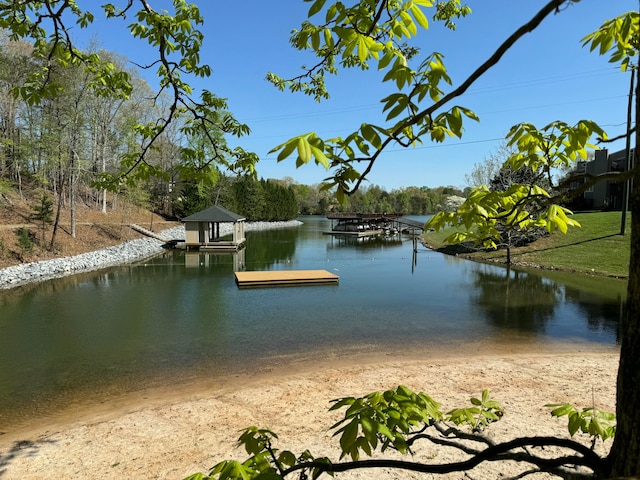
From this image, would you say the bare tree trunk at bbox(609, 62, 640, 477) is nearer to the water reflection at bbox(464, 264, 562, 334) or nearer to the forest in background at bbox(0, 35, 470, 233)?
the forest in background at bbox(0, 35, 470, 233)

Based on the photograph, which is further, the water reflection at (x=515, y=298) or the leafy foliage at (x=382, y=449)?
the water reflection at (x=515, y=298)

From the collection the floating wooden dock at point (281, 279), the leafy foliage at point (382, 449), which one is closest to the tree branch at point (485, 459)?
the leafy foliage at point (382, 449)

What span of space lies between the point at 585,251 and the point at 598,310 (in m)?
11.9

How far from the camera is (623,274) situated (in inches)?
739

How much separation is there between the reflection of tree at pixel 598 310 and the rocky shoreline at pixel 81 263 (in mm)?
21450

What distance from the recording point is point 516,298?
50.9 ft

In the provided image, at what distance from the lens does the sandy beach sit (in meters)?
4.85

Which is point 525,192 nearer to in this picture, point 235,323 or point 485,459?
point 485,459

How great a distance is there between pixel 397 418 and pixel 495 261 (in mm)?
26319

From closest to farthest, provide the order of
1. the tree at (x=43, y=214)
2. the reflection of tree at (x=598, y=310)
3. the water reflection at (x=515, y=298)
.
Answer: the reflection of tree at (x=598, y=310), the water reflection at (x=515, y=298), the tree at (x=43, y=214)

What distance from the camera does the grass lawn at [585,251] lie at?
68.3 ft

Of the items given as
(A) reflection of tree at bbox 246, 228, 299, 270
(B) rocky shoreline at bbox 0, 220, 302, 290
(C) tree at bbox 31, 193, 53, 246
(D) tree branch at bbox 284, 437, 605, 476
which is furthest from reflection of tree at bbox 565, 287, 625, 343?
(C) tree at bbox 31, 193, 53, 246

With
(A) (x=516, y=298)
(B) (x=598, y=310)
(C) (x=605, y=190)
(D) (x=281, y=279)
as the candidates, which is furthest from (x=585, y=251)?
(D) (x=281, y=279)

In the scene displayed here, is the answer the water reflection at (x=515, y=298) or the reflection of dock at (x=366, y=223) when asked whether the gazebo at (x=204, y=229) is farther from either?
the reflection of dock at (x=366, y=223)
